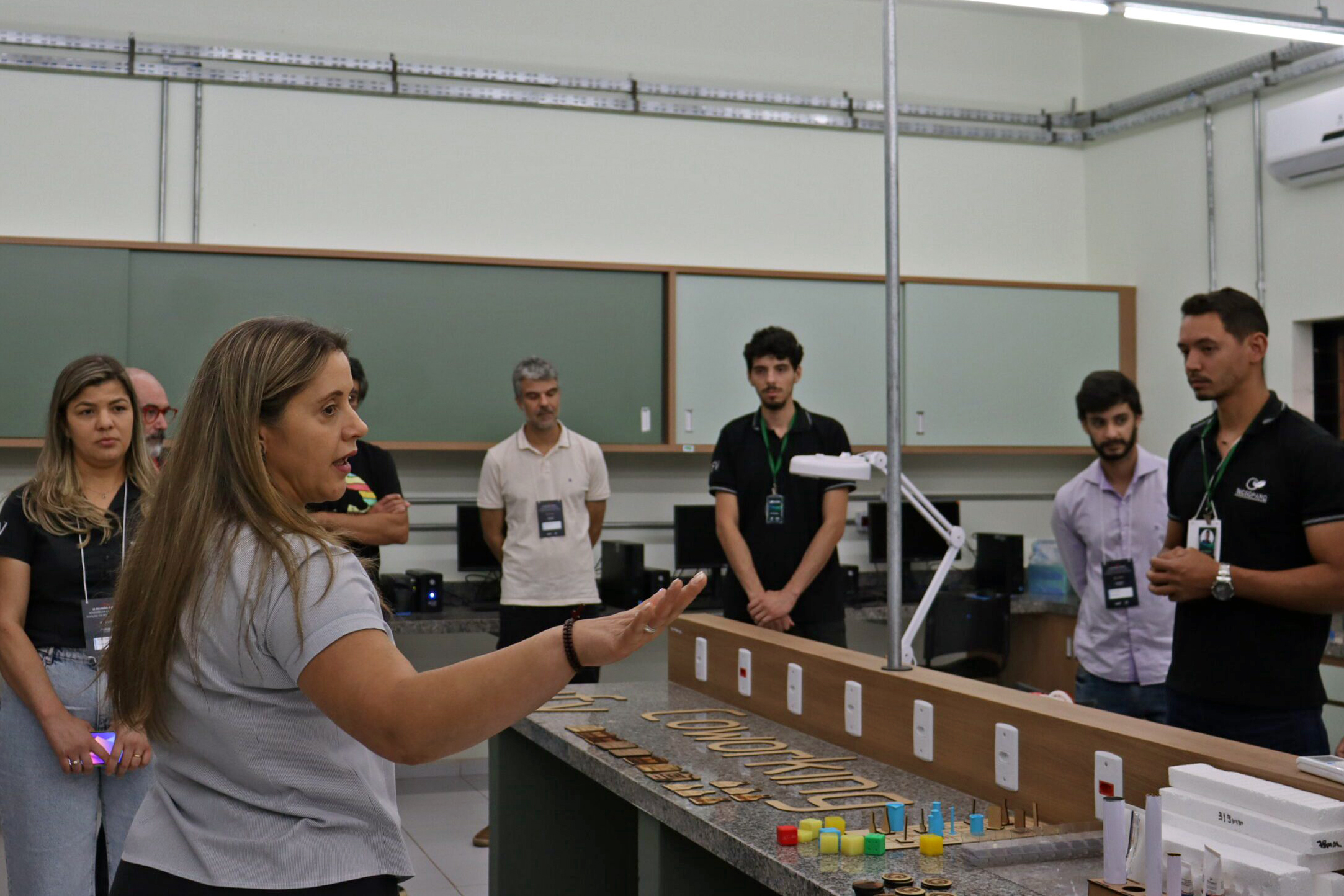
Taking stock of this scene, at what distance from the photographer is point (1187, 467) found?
2689 mm

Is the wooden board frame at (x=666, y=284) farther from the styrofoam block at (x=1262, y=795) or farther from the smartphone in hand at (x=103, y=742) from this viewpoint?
the styrofoam block at (x=1262, y=795)

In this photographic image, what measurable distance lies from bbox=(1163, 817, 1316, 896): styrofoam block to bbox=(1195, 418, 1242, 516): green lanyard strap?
3.83 ft

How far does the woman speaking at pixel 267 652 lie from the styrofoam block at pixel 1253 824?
745 millimetres

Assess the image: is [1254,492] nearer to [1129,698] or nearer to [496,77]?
[1129,698]

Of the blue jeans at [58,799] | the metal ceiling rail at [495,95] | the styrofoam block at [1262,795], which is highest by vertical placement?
the metal ceiling rail at [495,95]

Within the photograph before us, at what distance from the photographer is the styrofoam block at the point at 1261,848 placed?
1405 millimetres

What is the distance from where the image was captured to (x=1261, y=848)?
146 centimetres

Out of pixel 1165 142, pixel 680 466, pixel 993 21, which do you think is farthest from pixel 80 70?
pixel 1165 142

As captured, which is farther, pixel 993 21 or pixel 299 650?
pixel 993 21

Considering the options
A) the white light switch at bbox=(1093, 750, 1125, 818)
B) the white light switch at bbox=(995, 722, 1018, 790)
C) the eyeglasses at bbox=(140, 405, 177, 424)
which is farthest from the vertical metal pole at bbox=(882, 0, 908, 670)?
the eyeglasses at bbox=(140, 405, 177, 424)

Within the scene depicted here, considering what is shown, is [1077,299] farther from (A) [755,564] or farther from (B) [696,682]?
(B) [696,682]

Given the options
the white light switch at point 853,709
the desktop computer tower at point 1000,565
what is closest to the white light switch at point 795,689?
the white light switch at point 853,709

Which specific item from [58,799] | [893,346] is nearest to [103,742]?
[58,799]

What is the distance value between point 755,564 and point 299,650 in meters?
2.64
